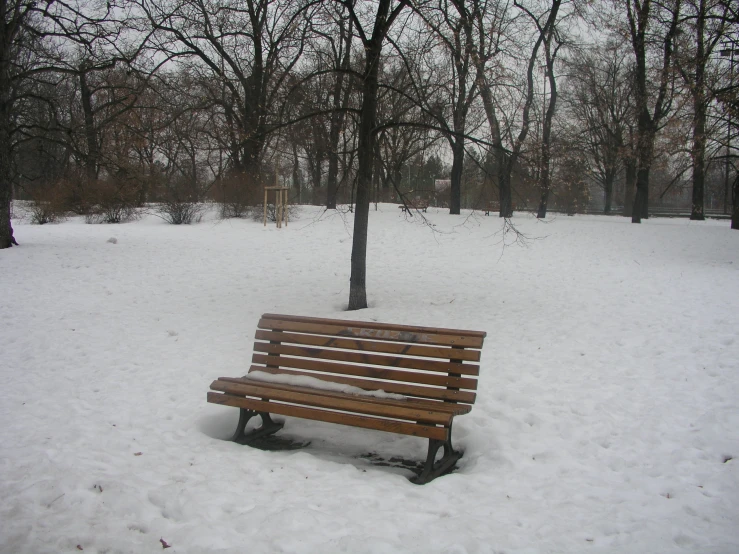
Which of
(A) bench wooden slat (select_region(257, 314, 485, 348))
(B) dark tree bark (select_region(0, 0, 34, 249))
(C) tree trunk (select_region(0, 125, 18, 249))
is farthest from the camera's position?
(C) tree trunk (select_region(0, 125, 18, 249))

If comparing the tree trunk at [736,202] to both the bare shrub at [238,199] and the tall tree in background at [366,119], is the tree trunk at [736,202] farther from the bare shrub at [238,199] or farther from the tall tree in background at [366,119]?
the bare shrub at [238,199]

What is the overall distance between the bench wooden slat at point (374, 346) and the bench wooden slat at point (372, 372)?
0.14 metres

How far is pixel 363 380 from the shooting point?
4.26 meters

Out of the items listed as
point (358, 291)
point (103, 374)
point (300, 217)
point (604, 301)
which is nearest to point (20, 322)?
point (103, 374)

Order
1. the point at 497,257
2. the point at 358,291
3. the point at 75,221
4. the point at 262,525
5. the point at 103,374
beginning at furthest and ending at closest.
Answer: the point at 75,221 < the point at 497,257 < the point at 358,291 < the point at 103,374 < the point at 262,525

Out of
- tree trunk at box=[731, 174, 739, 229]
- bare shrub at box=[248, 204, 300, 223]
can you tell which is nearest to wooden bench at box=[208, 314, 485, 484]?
tree trunk at box=[731, 174, 739, 229]

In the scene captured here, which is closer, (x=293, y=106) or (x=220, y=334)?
(x=220, y=334)

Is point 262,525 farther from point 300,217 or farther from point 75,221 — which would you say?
point 75,221

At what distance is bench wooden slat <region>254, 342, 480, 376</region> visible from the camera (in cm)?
404

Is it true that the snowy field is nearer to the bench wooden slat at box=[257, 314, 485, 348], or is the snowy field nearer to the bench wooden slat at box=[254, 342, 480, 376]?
the bench wooden slat at box=[254, 342, 480, 376]

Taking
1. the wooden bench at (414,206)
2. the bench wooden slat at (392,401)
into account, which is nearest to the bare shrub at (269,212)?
the wooden bench at (414,206)

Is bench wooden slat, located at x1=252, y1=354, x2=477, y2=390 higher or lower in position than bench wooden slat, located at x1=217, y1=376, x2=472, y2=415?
higher

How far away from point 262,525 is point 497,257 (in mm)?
10911

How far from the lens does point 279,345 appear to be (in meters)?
4.64
